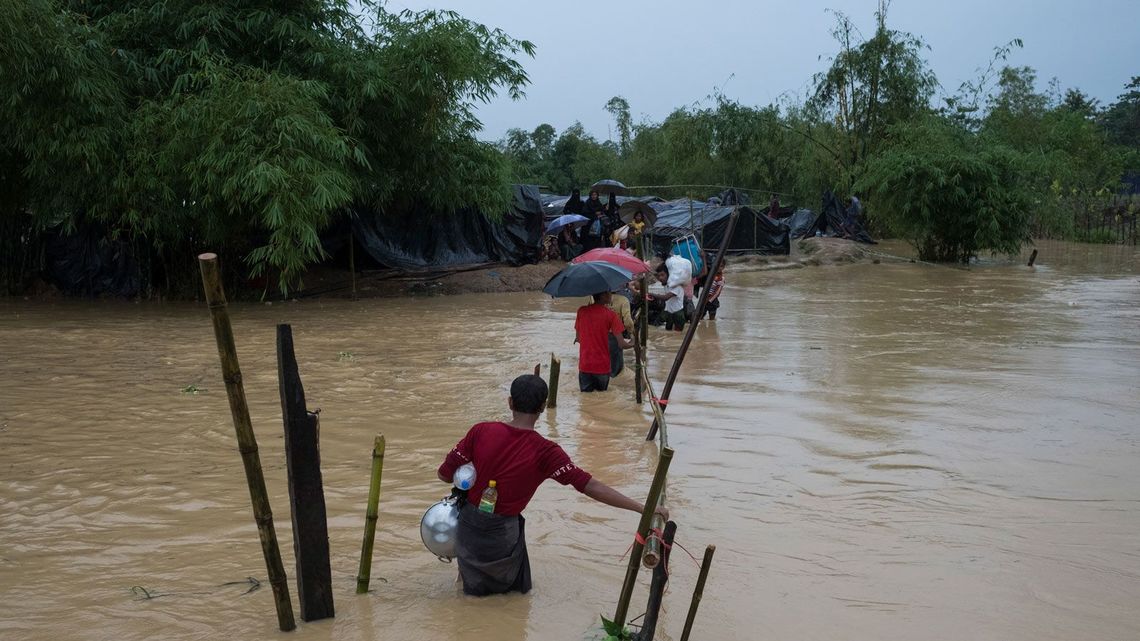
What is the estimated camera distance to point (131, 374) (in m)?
9.71

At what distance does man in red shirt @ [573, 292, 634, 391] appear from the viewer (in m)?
8.39

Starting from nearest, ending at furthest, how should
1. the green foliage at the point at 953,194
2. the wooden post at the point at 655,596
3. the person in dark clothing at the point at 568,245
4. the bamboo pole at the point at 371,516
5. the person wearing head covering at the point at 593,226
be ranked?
the wooden post at the point at 655,596, the bamboo pole at the point at 371,516, the person in dark clothing at the point at 568,245, the person wearing head covering at the point at 593,226, the green foliage at the point at 953,194

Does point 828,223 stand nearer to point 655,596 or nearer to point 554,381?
point 554,381

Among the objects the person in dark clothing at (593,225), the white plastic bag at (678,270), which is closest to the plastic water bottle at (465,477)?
the white plastic bag at (678,270)

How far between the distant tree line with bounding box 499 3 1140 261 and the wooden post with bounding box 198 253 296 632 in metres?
15.0

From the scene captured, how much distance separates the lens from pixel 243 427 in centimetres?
371

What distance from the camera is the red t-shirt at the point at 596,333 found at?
8.39 m

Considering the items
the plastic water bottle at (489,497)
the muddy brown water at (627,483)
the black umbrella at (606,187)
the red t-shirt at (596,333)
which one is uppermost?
the black umbrella at (606,187)

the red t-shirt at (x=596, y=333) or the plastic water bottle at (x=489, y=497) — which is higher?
the red t-shirt at (x=596, y=333)

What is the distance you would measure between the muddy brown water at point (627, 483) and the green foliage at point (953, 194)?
1226 cm

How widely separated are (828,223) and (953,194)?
243 inches

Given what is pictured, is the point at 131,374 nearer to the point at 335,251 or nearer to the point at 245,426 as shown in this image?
the point at 245,426

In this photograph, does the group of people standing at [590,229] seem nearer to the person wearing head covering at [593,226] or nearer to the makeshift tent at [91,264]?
the person wearing head covering at [593,226]

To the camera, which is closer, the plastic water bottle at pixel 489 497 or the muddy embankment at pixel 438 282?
the plastic water bottle at pixel 489 497
